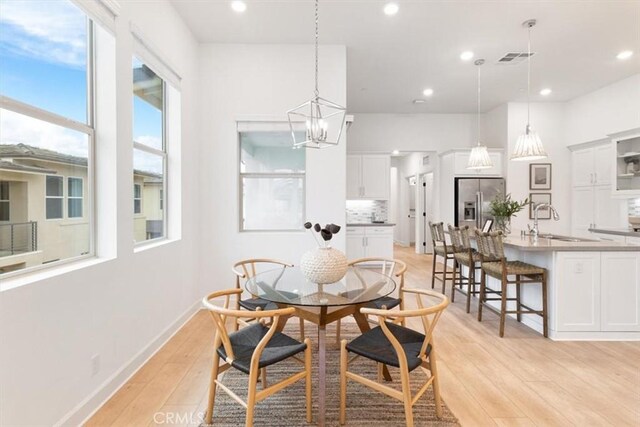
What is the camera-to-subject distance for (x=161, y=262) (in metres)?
3.12

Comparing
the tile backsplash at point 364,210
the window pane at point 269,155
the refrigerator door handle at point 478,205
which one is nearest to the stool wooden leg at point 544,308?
the window pane at point 269,155

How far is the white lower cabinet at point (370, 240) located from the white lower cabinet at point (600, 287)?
11.3 feet

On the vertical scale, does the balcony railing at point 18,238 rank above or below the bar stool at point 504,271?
above

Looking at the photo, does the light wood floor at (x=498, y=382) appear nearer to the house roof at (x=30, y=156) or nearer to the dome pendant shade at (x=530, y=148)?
the house roof at (x=30, y=156)

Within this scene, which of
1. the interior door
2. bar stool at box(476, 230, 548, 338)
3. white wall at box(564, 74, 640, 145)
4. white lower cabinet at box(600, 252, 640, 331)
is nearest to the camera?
white lower cabinet at box(600, 252, 640, 331)

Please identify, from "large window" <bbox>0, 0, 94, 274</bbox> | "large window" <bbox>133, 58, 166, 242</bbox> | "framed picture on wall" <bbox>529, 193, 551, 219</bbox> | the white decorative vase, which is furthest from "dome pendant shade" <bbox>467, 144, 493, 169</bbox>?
"large window" <bbox>0, 0, 94, 274</bbox>

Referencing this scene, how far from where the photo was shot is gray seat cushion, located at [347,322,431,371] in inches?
71.1

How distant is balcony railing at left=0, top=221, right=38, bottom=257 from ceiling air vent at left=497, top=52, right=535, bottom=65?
5.34 m

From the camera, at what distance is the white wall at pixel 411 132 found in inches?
291

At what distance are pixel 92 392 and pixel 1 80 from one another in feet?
6.02

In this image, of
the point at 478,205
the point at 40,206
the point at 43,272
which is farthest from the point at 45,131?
the point at 478,205

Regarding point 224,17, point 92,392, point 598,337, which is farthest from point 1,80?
point 598,337

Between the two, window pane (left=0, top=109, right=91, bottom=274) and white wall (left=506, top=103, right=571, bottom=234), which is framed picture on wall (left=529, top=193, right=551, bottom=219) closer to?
white wall (left=506, top=103, right=571, bottom=234)

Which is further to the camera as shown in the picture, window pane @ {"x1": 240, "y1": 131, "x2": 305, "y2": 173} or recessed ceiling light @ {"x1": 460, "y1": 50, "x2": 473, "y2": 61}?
recessed ceiling light @ {"x1": 460, "y1": 50, "x2": 473, "y2": 61}
